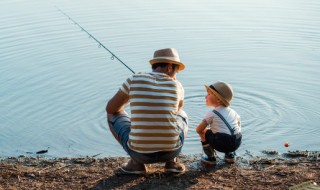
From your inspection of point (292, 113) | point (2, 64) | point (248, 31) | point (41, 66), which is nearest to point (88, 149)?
point (292, 113)

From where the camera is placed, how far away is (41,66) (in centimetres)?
908

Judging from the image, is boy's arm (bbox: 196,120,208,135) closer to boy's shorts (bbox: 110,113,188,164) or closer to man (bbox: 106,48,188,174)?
boy's shorts (bbox: 110,113,188,164)

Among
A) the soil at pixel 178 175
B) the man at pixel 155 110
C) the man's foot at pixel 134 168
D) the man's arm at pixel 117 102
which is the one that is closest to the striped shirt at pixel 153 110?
the man at pixel 155 110

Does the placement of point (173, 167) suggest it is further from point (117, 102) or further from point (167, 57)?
point (167, 57)

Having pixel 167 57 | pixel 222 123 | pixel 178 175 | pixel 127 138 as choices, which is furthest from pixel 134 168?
pixel 167 57

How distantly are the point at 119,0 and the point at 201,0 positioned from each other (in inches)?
88.8

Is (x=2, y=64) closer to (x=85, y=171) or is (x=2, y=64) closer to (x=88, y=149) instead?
(x=88, y=149)

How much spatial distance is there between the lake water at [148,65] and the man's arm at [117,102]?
1337 mm

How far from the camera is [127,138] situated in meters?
4.53

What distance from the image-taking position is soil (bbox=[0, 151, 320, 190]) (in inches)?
177

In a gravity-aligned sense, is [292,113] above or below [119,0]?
below

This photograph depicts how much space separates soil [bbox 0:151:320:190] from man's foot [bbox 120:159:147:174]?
0.04 metres

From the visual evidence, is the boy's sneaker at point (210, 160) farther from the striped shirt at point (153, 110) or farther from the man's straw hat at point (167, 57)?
the man's straw hat at point (167, 57)

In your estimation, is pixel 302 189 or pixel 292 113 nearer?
pixel 302 189
